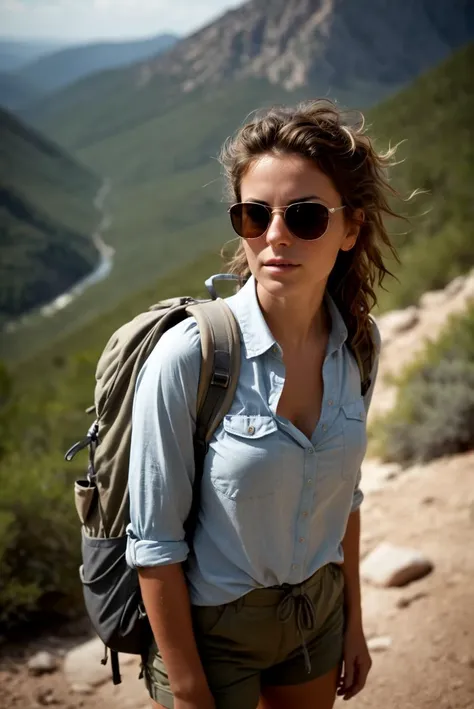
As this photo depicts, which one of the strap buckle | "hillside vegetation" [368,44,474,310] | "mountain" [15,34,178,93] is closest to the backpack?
the strap buckle

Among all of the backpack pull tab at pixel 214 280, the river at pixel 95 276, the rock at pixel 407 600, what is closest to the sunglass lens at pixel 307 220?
the backpack pull tab at pixel 214 280

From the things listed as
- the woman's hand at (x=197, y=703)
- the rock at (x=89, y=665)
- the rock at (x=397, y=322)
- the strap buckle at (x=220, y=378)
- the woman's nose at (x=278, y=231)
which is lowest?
the rock at (x=89, y=665)

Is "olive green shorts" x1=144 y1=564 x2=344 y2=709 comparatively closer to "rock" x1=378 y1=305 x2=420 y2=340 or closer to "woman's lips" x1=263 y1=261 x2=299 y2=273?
"woman's lips" x1=263 y1=261 x2=299 y2=273

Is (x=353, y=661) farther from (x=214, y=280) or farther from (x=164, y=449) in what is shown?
(x=214, y=280)

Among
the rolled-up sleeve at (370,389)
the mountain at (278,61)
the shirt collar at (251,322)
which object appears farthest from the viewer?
the mountain at (278,61)

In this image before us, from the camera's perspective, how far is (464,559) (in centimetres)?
354

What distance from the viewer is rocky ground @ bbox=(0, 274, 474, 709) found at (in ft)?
9.39

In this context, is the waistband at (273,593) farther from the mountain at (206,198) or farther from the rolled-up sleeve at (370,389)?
the mountain at (206,198)

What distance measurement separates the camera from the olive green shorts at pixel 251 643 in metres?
1.53

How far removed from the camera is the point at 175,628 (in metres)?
1.46

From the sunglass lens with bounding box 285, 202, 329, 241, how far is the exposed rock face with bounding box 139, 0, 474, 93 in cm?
10528

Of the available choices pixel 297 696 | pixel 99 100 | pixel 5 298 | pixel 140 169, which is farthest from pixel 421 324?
pixel 99 100

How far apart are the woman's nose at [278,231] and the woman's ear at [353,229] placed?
0.21m

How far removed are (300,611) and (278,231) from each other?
0.77 metres
